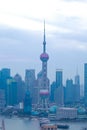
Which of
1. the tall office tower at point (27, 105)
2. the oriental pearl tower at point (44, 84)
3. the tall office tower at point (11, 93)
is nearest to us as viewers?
the tall office tower at point (27, 105)

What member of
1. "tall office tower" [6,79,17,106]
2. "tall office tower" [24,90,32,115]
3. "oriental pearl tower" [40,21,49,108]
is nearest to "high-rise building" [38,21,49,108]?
"oriental pearl tower" [40,21,49,108]

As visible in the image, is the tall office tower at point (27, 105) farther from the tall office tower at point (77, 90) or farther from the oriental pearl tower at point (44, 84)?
the tall office tower at point (77, 90)

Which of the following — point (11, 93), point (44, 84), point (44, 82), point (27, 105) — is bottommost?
point (27, 105)

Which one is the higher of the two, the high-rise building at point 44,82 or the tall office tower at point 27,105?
the high-rise building at point 44,82

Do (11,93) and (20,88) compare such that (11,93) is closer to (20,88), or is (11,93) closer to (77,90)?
(20,88)

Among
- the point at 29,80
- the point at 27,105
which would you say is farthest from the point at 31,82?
the point at 27,105

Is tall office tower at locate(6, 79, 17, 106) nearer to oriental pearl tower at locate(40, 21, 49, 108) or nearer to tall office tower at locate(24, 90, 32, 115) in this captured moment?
oriental pearl tower at locate(40, 21, 49, 108)

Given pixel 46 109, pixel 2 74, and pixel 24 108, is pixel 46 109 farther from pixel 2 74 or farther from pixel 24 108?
pixel 2 74

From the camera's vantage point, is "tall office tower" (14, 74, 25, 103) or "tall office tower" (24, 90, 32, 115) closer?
"tall office tower" (24, 90, 32, 115)

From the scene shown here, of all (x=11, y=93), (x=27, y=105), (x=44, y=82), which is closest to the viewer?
(x=27, y=105)

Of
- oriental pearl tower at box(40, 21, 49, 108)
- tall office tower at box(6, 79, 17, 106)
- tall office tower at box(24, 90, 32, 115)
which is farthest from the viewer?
tall office tower at box(6, 79, 17, 106)

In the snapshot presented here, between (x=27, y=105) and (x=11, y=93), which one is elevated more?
(x=11, y=93)

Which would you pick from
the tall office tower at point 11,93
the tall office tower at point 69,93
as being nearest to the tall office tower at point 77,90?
the tall office tower at point 69,93
